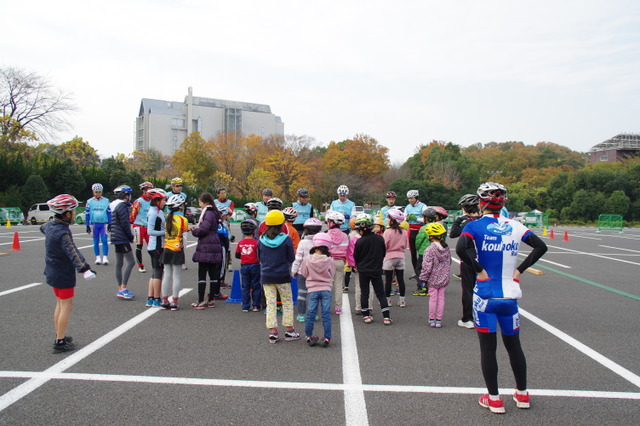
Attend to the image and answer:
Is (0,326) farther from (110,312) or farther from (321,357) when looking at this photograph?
(321,357)

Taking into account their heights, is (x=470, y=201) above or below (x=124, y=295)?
above

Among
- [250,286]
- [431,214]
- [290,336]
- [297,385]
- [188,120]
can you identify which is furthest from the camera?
[188,120]

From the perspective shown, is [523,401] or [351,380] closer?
[523,401]

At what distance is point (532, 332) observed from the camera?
636 centimetres

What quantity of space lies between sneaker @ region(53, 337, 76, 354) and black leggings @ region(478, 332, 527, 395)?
4.45 metres

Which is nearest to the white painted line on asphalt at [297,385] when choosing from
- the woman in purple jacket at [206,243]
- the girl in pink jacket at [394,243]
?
the woman in purple jacket at [206,243]

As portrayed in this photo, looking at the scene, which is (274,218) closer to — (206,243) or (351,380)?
(206,243)

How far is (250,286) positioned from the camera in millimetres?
7379

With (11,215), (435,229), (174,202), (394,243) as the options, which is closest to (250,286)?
(174,202)

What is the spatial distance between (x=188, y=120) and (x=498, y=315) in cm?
10457

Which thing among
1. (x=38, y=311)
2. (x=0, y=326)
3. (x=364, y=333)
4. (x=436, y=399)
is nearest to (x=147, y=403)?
(x=436, y=399)

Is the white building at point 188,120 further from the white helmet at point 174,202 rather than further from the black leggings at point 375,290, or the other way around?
the black leggings at point 375,290

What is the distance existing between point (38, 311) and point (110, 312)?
3.48 feet

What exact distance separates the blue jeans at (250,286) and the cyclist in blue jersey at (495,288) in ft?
13.3
